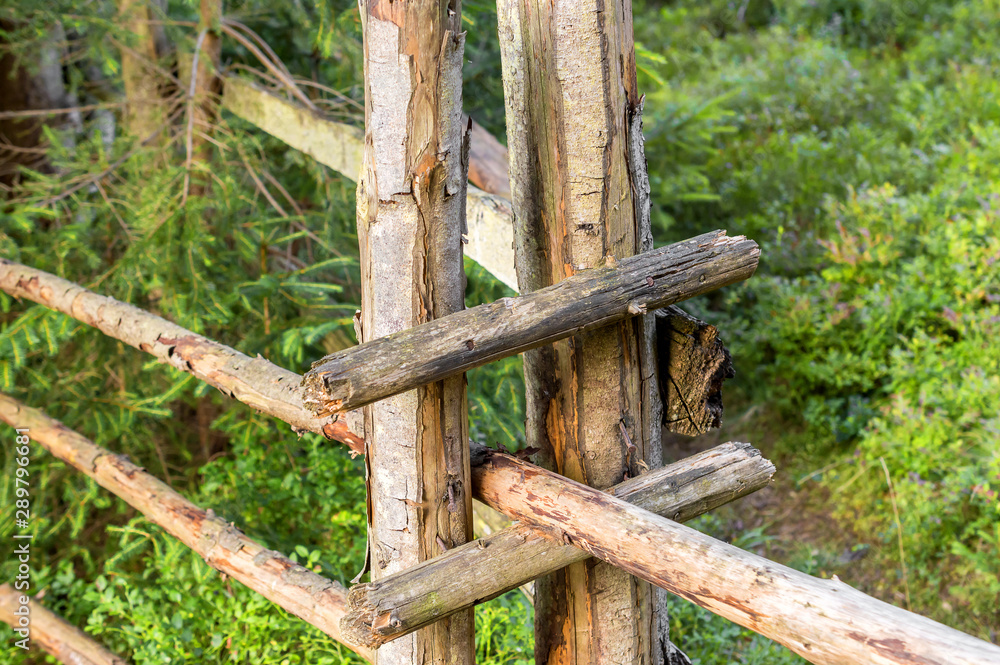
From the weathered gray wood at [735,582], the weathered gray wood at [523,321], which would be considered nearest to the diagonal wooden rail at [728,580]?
the weathered gray wood at [735,582]

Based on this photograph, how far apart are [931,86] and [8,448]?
7.95 meters

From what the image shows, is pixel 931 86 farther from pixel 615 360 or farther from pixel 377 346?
pixel 377 346

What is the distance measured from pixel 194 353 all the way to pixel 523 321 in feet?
4.10

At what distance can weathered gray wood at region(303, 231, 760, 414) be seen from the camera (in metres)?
1.31

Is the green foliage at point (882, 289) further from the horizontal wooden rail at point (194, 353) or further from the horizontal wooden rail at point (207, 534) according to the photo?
the horizontal wooden rail at point (194, 353)

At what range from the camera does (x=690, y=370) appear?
176 cm

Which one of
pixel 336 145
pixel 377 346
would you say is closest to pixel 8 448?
pixel 336 145

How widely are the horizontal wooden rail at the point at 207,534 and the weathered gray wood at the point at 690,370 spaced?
0.98 m

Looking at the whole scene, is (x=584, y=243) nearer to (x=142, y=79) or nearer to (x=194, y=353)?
(x=194, y=353)

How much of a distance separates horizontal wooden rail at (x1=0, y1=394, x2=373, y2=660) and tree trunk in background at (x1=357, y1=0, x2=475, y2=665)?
0.33 m

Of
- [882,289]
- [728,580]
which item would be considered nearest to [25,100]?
[728,580]

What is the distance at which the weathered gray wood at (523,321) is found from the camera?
1.31 metres

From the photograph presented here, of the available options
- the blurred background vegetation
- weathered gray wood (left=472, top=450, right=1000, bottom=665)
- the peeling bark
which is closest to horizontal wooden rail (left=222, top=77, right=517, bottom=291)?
the blurred background vegetation

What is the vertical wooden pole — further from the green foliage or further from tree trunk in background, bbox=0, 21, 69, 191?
the green foliage
